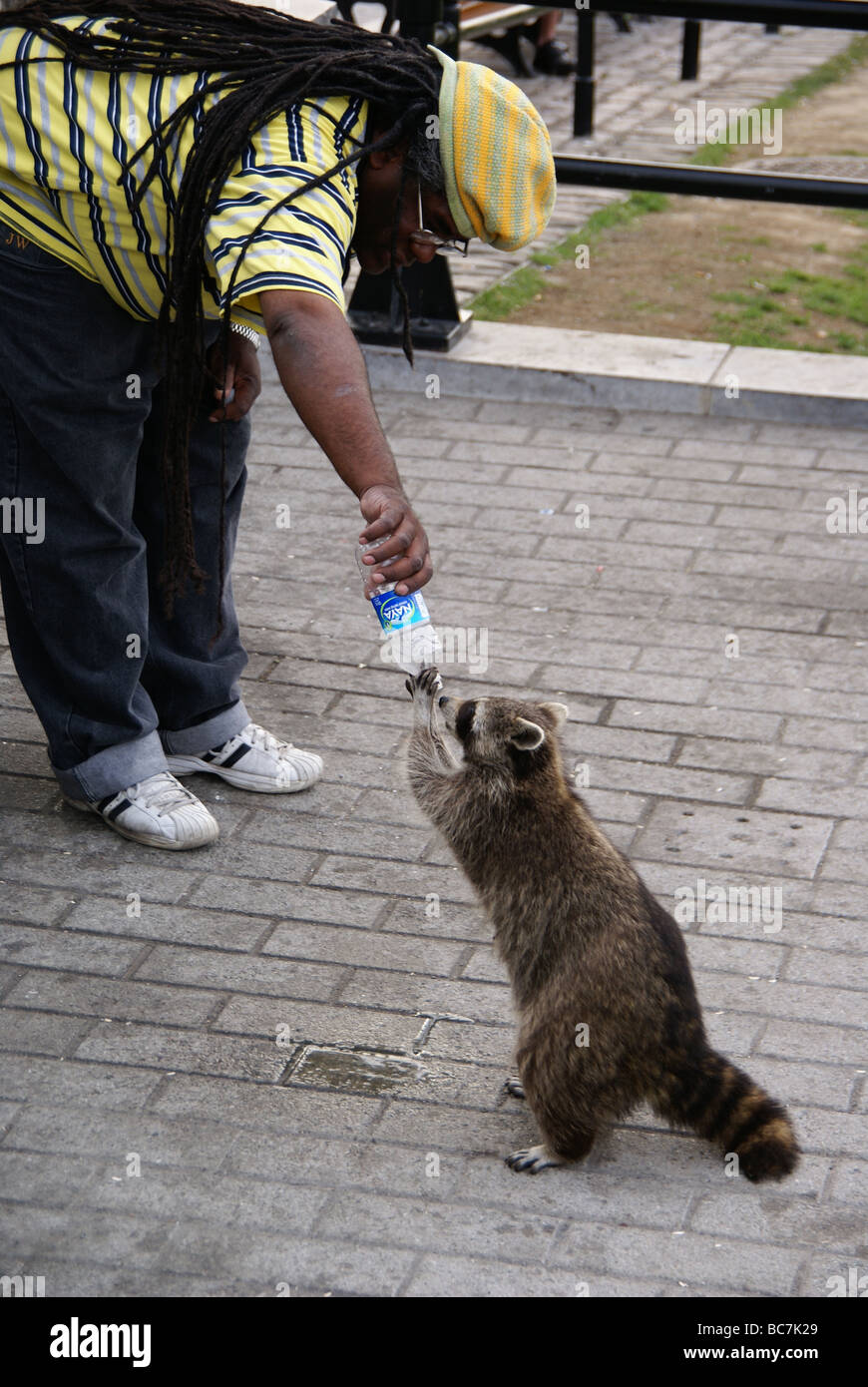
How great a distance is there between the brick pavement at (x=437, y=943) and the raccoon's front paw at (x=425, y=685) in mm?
567

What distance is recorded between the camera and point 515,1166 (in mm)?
3207

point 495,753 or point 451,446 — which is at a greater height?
point 495,753

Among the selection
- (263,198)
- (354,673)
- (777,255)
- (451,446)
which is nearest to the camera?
(263,198)

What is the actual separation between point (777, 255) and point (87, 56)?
6000 millimetres

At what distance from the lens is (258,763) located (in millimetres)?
4426

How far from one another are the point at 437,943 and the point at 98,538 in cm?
124

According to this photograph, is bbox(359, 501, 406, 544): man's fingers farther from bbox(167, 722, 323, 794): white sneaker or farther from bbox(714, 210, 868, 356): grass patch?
bbox(714, 210, 868, 356): grass patch

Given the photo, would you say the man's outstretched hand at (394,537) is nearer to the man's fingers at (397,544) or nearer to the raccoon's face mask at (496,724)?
the man's fingers at (397,544)

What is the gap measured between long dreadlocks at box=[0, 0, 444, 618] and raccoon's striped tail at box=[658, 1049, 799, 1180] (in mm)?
1504

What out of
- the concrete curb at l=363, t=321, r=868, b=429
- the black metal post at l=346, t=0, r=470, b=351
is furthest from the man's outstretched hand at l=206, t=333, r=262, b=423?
the black metal post at l=346, t=0, r=470, b=351

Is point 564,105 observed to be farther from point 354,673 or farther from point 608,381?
point 354,673

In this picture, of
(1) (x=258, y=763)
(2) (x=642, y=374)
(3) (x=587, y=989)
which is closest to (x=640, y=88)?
(2) (x=642, y=374)

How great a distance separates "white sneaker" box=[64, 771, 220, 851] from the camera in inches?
164

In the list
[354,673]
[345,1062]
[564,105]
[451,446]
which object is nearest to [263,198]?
[345,1062]
